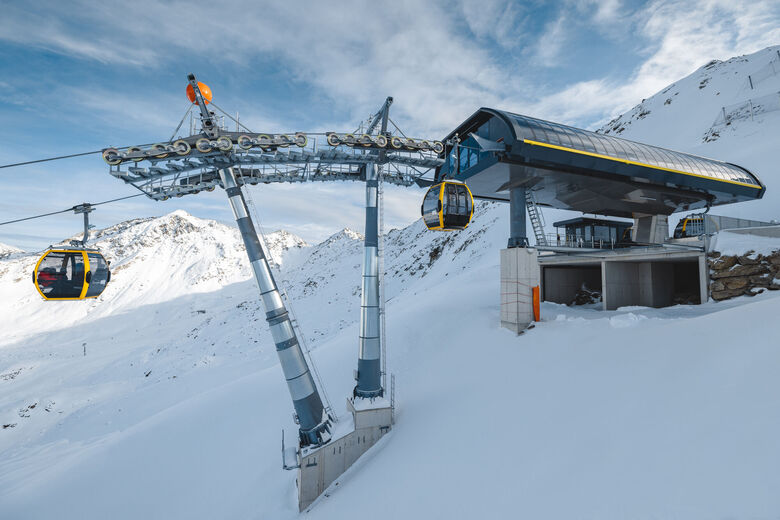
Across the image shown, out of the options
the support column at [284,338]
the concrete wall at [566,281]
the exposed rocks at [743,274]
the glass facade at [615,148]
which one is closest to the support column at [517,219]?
the glass facade at [615,148]

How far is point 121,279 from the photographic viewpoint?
317 feet

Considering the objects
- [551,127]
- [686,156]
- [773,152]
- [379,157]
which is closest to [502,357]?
[379,157]

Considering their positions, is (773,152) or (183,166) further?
(773,152)

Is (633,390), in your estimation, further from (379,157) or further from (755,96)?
(755,96)

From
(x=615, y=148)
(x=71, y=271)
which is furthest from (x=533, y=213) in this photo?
(x=71, y=271)

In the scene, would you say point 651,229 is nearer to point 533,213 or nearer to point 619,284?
point 619,284

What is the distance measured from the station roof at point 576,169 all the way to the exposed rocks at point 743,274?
205 inches

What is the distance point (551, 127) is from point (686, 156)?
1049 cm

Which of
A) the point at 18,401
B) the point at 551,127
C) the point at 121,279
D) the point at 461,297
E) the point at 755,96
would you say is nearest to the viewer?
the point at 551,127

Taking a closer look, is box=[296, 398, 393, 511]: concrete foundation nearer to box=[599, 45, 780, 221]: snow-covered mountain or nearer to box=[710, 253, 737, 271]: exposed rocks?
box=[710, 253, 737, 271]: exposed rocks

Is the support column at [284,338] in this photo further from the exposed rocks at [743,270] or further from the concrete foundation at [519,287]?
the exposed rocks at [743,270]

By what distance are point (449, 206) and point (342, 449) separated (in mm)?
8394

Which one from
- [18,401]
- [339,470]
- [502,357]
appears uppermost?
[502,357]

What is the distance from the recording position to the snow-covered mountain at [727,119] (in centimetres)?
2897
